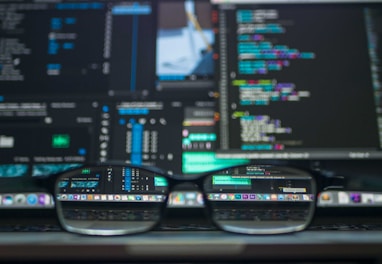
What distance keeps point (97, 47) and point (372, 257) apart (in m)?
0.59

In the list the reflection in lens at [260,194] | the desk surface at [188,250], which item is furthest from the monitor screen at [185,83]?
the desk surface at [188,250]

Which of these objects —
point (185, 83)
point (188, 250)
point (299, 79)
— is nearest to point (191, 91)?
point (185, 83)

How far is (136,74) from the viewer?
637mm

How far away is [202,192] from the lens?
1.52 feet

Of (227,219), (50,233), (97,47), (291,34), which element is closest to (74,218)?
(50,233)

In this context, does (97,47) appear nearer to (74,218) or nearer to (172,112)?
(172,112)

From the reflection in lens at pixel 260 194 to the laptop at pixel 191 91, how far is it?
0.32ft

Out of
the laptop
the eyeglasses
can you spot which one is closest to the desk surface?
the eyeglasses

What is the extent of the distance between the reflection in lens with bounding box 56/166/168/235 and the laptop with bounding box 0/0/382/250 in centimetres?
10

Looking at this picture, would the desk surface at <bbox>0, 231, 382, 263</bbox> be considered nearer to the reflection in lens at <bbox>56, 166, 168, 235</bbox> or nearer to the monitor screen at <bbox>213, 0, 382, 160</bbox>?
the reflection in lens at <bbox>56, 166, 168, 235</bbox>

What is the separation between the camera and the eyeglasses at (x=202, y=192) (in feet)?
1.47

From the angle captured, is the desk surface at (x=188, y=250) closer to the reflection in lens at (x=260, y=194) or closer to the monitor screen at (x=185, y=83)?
the reflection in lens at (x=260, y=194)

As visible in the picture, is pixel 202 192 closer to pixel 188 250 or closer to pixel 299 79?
pixel 188 250

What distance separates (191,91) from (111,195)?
0.27m
